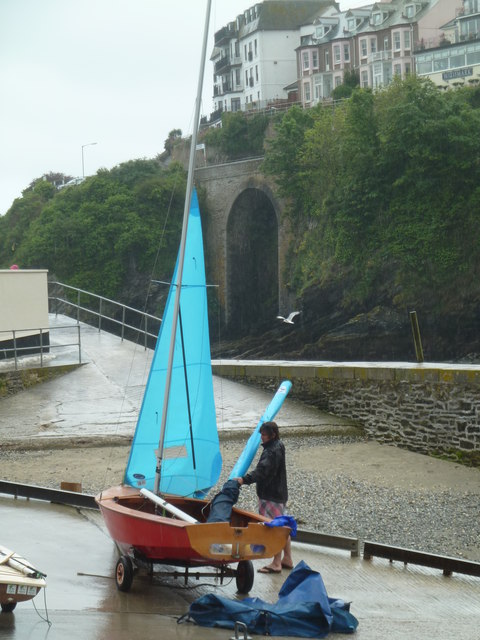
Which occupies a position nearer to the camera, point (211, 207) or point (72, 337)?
point (72, 337)

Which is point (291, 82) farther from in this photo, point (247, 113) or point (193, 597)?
point (193, 597)

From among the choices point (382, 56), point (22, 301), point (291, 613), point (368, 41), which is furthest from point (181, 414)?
point (368, 41)

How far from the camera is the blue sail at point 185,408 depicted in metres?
8.90

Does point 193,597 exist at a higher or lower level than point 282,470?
lower

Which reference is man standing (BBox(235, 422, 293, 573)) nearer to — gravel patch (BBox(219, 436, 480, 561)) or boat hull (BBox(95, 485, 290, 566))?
boat hull (BBox(95, 485, 290, 566))

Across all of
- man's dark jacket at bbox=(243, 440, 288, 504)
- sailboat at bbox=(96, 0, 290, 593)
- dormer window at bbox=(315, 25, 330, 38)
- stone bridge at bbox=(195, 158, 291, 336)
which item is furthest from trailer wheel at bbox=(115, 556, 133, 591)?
dormer window at bbox=(315, 25, 330, 38)

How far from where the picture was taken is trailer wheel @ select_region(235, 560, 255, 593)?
24.2 feet

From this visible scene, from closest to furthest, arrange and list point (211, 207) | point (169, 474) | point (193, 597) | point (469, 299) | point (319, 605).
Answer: point (319, 605) → point (193, 597) → point (169, 474) → point (469, 299) → point (211, 207)

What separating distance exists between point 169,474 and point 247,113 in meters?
61.2

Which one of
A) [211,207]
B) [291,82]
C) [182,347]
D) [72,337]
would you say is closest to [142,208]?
[211,207]

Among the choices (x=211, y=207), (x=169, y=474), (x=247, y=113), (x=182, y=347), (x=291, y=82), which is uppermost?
(x=291, y=82)

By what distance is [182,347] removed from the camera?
9.04 metres

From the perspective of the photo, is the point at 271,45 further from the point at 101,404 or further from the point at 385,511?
the point at 385,511

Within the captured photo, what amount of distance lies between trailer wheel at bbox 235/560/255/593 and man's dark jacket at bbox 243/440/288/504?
0.87 metres
